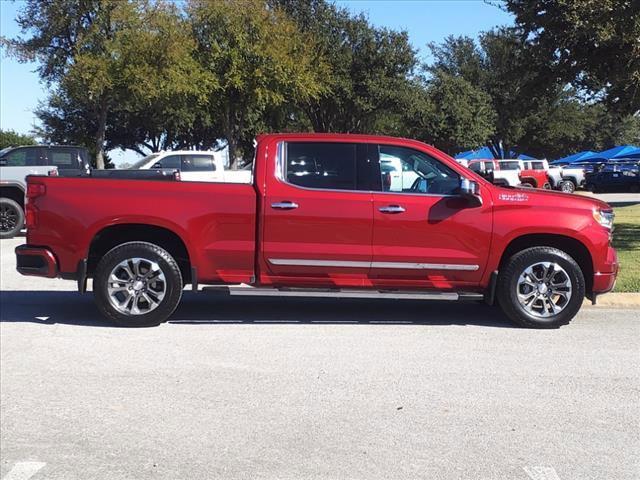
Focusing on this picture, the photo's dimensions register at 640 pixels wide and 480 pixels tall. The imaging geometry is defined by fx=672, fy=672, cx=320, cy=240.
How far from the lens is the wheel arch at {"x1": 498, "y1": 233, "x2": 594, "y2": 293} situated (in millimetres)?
7132

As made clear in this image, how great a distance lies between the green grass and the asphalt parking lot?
4.58 feet

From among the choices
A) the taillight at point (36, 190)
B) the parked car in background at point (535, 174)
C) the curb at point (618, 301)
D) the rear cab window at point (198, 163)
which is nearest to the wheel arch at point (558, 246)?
the curb at point (618, 301)

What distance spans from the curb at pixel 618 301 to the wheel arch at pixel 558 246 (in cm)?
119

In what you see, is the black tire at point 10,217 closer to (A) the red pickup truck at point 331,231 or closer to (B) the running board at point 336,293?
(A) the red pickup truck at point 331,231

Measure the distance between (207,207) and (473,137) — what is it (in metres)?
41.0

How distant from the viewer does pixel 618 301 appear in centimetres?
833

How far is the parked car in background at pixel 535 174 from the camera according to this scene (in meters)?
31.8

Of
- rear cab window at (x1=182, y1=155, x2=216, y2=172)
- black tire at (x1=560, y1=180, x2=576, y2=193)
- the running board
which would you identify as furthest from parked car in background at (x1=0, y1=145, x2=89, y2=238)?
black tire at (x1=560, y1=180, x2=576, y2=193)

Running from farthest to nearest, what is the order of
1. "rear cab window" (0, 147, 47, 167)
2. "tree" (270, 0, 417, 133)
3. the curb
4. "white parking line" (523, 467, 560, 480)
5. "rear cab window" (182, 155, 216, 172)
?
"tree" (270, 0, 417, 133), "rear cab window" (182, 155, 216, 172), "rear cab window" (0, 147, 47, 167), the curb, "white parking line" (523, 467, 560, 480)

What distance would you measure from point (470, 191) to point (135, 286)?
357 centimetres

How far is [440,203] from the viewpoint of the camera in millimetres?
6906

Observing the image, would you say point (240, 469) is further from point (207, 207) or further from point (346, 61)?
point (346, 61)

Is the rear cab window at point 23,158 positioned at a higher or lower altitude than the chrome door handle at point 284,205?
higher

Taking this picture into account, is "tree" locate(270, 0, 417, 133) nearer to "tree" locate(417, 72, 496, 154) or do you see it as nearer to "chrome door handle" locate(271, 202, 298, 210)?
"tree" locate(417, 72, 496, 154)
